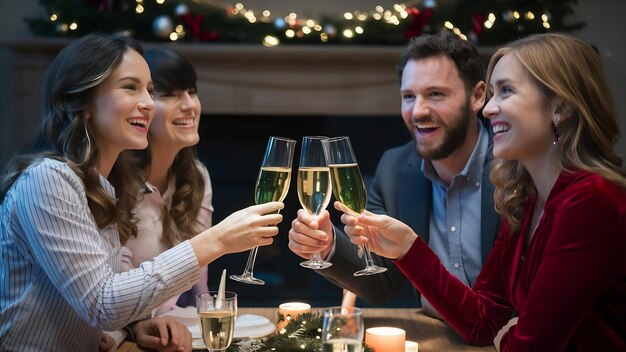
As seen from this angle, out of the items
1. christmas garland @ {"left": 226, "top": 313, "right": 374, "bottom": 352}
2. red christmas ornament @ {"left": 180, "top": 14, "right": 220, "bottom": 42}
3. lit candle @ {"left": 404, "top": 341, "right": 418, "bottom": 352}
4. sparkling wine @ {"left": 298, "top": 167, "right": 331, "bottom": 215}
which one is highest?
red christmas ornament @ {"left": 180, "top": 14, "right": 220, "bottom": 42}

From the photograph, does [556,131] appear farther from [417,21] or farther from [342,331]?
[417,21]

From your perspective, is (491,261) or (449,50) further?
(449,50)

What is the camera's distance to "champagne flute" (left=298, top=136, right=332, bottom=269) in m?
1.63

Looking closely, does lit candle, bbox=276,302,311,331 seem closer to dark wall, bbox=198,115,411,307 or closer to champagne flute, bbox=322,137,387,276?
champagne flute, bbox=322,137,387,276

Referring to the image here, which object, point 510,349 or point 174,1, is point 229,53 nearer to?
point 174,1

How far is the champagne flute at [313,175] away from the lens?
1.63 m

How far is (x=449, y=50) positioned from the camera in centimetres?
247

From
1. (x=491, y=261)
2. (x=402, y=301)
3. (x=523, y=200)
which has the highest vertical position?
(x=523, y=200)

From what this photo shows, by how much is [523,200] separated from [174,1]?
3.17 metres

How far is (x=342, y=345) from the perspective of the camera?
1.23 metres

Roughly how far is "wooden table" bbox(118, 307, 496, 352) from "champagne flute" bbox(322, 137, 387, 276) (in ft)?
1.06

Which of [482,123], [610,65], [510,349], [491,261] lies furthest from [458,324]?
[610,65]

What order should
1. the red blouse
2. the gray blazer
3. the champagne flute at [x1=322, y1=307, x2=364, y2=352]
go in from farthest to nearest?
the gray blazer < the red blouse < the champagne flute at [x1=322, y1=307, x2=364, y2=352]

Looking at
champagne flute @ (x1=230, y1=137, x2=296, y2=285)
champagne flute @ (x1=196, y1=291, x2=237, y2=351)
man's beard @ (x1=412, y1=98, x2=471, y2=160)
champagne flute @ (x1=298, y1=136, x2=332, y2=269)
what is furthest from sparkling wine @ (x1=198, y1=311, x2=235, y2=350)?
man's beard @ (x1=412, y1=98, x2=471, y2=160)
